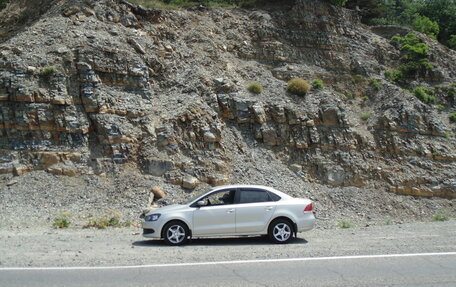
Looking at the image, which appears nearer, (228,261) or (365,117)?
(228,261)

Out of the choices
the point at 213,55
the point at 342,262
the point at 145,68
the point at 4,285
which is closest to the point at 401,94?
the point at 213,55

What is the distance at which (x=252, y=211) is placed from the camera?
10109 mm

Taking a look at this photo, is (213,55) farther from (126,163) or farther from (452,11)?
(452,11)

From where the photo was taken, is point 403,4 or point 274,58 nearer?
point 274,58

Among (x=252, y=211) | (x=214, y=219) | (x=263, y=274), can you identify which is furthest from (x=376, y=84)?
(x=263, y=274)

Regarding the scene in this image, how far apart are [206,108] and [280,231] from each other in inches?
412

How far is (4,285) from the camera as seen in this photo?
21.1ft

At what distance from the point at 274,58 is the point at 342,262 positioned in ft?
65.1

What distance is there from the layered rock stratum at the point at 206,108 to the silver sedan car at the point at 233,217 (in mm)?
6365

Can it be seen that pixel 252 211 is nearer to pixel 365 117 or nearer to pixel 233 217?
pixel 233 217

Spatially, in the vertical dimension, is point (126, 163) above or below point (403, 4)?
below

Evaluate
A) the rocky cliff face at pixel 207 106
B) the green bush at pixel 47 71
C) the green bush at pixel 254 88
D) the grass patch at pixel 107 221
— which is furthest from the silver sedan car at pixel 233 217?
the green bush at pixel 254 88

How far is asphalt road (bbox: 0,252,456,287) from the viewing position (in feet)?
21.6

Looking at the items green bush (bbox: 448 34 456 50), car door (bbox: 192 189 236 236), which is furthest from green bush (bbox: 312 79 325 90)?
green bush (bbox: 448 34 456 50)
